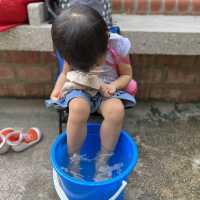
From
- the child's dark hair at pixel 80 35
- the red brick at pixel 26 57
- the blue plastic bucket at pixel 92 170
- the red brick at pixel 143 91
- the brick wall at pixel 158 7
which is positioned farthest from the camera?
the red brick at pixel 143 91

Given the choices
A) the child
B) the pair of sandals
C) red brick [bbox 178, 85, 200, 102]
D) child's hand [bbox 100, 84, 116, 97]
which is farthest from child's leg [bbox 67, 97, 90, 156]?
red brick [bbox 178, 85, 200, 102]

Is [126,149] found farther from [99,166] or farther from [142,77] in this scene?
[142,77]

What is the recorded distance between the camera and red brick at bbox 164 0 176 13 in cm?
209

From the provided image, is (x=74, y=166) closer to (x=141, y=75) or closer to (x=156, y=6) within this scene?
(x=141, y=75)

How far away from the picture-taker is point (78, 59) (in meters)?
1.36

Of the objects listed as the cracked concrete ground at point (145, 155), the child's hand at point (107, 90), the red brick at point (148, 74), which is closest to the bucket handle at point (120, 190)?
the cracked concrete ground at point (145, 155)

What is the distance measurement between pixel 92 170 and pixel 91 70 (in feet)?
1.95

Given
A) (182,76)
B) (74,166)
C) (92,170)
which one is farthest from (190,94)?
(74,166)

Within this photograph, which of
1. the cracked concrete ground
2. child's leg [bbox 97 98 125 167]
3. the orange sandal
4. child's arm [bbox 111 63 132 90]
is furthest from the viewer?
the orange sandal

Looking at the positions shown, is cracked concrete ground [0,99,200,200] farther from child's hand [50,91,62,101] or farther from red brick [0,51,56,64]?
child's hand [50,91,62,101]

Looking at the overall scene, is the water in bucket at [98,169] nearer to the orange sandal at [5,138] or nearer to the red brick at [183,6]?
the orange sandal at [5,138]

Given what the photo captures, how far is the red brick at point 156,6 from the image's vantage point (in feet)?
6.85

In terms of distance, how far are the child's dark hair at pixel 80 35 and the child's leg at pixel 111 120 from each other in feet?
0.92

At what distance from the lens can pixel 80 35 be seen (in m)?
1.30
